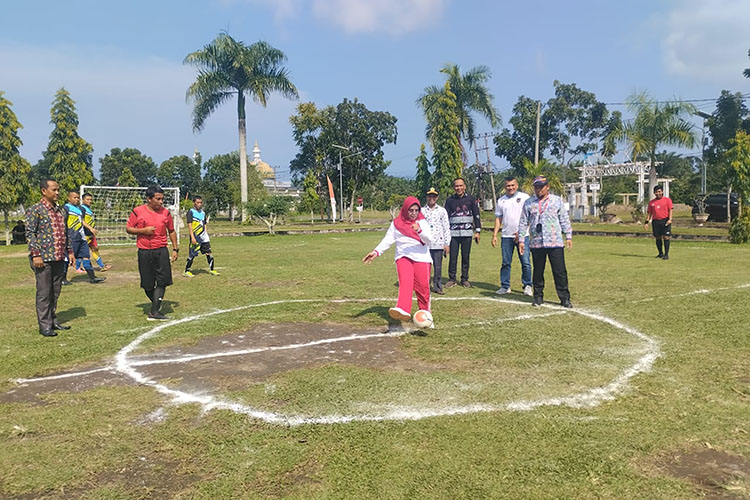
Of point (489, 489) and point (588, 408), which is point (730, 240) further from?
point (489, 489)

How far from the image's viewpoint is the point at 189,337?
686 centimetres

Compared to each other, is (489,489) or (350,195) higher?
(350,195)

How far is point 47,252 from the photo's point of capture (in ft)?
23.7

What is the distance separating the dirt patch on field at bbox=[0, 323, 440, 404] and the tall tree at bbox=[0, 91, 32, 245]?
23.1 m

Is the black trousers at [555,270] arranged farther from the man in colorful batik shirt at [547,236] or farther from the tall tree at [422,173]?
the tall tree at [422,173]

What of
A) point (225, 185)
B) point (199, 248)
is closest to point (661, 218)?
point (199, 248)

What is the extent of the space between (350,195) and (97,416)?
57918 millimetres

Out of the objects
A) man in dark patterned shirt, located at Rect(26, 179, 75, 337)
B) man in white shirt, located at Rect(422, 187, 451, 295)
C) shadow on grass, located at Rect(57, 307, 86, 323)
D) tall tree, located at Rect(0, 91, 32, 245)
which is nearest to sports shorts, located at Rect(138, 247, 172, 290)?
man in dark patterned shirt, located at Rect(26, 179, 75, 337)

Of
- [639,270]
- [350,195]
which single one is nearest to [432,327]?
[639,270]

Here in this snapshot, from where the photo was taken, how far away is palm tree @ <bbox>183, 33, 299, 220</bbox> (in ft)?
137

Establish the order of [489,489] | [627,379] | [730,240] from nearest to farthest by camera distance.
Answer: [489,489] < [627,379] < [730,240]

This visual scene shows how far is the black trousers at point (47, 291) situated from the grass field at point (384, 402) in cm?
27

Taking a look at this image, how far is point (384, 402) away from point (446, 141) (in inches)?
1560

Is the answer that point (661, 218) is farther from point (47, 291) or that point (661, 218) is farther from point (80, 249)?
point (80, 249)
